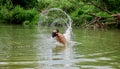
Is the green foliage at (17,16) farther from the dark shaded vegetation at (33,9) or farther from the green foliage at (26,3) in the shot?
the green foliage at (26,3)

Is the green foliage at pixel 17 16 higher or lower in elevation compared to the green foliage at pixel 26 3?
lower

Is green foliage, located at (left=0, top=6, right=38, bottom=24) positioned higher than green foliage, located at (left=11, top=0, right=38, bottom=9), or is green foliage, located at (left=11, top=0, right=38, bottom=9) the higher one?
green foliage, located at (left=11, top=0, right=38, bottom=9)

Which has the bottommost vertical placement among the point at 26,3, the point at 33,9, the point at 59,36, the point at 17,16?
the point at 17,16

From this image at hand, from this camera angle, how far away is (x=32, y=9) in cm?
4906

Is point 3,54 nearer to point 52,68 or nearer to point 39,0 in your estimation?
point 52,68

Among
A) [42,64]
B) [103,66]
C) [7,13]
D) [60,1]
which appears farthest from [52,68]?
[7,13]

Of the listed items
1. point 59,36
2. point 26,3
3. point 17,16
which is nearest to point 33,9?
point 17,16

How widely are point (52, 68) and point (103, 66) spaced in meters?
1.73

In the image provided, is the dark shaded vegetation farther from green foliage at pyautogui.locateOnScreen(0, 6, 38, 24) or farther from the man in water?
the man in water

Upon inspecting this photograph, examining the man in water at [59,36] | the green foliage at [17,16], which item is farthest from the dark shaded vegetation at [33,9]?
the man in water at [59,36]

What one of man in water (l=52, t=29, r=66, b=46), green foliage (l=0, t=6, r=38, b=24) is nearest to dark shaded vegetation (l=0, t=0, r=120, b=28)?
green foliage (l=0, t=6, r=38, b=24)

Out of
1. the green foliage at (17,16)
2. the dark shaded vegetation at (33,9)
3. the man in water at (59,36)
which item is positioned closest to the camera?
the man in water at (59,36)

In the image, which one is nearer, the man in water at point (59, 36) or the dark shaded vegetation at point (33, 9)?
the man in water at point (59, 36)

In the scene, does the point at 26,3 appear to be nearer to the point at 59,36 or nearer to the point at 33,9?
the point at 33,9
